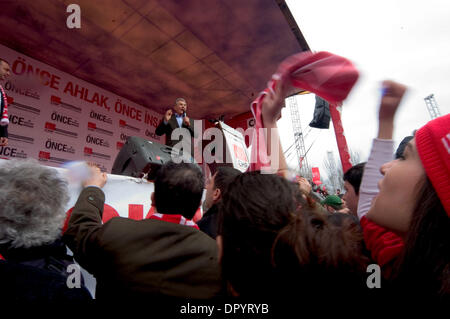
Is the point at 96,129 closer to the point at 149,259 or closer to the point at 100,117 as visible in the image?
the point at 100,117

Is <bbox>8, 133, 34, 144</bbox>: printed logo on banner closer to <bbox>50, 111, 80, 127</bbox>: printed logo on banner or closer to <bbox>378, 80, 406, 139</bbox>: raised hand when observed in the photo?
<bbox>50, 111, 80, 127</bbox>: printed logo on banner

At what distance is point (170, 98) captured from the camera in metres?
5.90

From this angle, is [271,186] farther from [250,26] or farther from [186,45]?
[186,45]

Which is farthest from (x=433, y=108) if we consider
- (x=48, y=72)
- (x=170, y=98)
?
(x=48, y=72)

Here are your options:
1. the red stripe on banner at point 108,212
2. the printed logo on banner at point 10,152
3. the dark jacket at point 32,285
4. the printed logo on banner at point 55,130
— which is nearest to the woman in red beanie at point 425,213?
the dark jacket at point 32,285

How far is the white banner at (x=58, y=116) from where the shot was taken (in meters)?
4.24

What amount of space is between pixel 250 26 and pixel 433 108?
25654 mm

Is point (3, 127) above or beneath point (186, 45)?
beneath

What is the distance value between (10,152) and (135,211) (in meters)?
3.81

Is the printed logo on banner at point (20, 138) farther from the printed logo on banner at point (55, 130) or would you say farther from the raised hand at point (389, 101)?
the raised hand at point (389, 101)

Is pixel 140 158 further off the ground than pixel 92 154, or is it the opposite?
pixel 92 154

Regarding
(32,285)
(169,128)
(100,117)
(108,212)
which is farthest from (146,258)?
(100,117)

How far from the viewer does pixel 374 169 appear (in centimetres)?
93

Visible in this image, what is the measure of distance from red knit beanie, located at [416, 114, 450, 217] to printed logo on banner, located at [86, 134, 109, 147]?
5641mm
